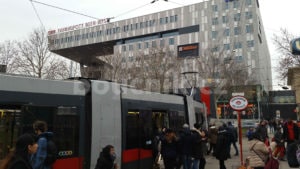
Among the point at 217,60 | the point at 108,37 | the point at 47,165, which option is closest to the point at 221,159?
the point at 47,165

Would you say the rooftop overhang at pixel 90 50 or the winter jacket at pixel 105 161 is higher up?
the rooftop overhang at pixel 90 50

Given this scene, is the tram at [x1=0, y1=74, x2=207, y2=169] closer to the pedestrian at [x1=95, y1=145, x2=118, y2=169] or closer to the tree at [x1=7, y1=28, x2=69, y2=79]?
the pedestrian at [x1=95, y1=145, x2=118, y2=169]

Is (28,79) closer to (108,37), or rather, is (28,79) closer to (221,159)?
(221,159)

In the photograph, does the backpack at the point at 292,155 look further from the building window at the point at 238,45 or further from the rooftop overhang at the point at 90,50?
the rooftop overhang at the point at 90,50

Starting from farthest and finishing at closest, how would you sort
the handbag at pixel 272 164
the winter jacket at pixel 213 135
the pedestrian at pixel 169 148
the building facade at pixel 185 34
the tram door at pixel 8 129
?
1. the building facade at pixel 185 34
2. the winter jacket at pixel 213 135
3. the pedestrian at pixel 169 148
4. the tram door at pixel 8 129
5. the handbag at pixel 272 164

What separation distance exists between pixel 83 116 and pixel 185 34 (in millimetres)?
64193

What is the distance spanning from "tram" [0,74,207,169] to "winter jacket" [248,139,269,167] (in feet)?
12.2

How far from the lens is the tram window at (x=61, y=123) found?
655 centimetres

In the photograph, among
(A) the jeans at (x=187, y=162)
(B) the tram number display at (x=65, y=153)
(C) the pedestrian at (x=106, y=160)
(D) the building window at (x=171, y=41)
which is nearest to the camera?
(C) the pedestrian at (x=106, y=160)

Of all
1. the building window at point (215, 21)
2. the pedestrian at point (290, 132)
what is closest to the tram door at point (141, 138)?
the pedestrian at point (290, 132)

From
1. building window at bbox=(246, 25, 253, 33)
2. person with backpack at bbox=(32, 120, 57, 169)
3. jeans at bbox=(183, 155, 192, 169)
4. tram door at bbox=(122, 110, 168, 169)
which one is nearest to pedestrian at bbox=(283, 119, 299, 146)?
jeans at bbox=(183, 155, 192, 169)

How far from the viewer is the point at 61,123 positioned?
280 inches

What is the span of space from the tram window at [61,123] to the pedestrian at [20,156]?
3111 millimetres

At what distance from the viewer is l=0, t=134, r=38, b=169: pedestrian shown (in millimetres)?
3248
